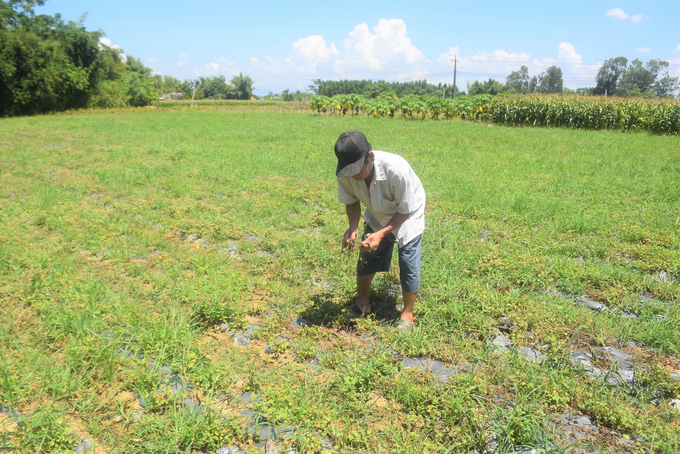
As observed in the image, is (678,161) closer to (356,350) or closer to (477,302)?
(477,302)

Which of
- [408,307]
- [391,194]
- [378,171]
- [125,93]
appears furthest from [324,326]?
[125,93]

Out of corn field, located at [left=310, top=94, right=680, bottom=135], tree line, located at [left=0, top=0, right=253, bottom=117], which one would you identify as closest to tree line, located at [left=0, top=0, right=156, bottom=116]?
tree line, located at [left=0, top=0, right=253, bottom=117]

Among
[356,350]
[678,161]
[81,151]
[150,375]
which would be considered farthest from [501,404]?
[81,151]

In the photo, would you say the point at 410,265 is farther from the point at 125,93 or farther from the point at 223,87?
the point at 223,87

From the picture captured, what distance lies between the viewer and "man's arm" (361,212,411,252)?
9.23 feet

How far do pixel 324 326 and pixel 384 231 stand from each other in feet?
3.27

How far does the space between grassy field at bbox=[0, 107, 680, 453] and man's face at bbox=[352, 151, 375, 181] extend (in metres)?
1.22

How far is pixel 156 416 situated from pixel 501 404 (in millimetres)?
2041

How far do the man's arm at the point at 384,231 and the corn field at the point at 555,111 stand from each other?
1795cm

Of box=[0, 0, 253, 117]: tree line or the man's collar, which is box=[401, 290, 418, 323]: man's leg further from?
box=[0, 0, 253, 117]: tree line

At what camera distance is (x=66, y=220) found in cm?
526

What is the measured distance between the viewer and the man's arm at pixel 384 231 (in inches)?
111

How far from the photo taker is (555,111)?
1819 centimetres

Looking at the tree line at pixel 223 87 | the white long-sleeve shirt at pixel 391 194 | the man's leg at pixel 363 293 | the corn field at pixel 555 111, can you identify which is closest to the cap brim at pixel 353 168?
the white long-sleeve shirt at pixel 391 194
